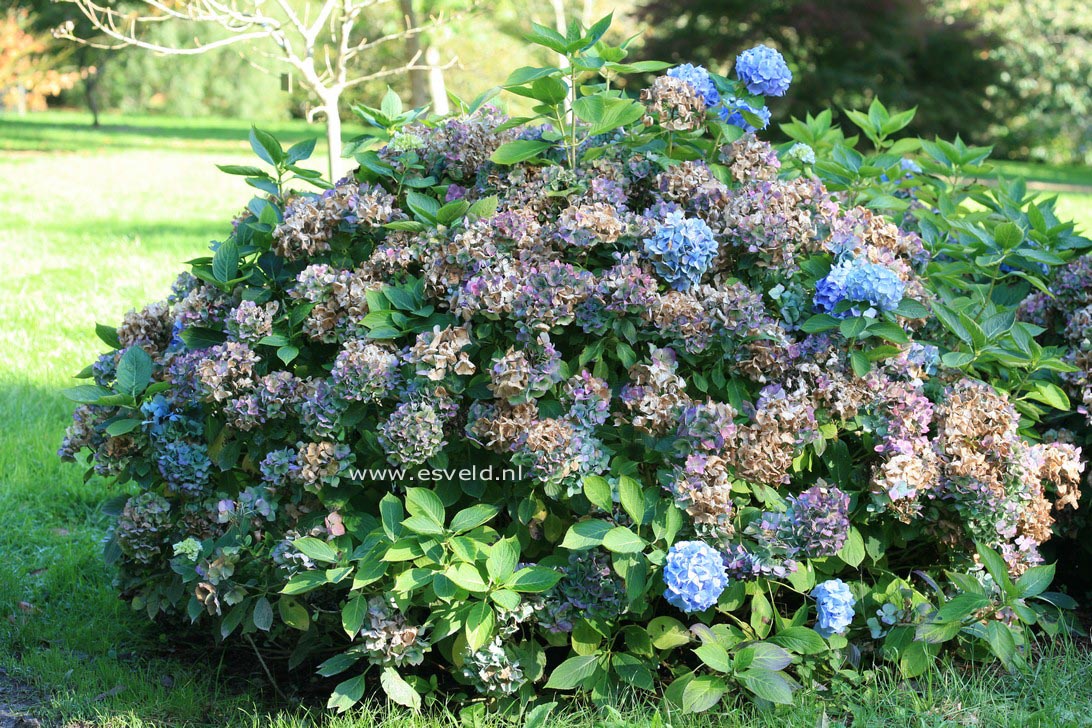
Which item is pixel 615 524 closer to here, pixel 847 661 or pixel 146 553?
pixel 847 661

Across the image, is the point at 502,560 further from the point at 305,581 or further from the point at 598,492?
the point at 305,581

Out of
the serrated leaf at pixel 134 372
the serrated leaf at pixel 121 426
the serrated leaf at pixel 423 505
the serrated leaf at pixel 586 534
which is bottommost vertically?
the serrated leaf at pixel 586 534

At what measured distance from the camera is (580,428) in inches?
90.2

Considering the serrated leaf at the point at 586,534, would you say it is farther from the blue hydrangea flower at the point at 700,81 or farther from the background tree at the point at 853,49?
the background tree at the point at 853,49

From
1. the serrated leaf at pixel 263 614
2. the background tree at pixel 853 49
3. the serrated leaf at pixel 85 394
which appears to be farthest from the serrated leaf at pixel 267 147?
the background tree at pixel 853 49

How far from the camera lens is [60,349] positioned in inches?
197

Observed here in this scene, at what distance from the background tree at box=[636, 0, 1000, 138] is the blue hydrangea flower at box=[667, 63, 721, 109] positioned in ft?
43.0

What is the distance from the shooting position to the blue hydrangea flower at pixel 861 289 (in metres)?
2.37

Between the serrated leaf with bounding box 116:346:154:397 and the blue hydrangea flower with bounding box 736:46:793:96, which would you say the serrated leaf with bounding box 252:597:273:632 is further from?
the blue hydrangea flower with bounding box 736:46:793:96

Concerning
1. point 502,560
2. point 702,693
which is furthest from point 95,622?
point 702,693

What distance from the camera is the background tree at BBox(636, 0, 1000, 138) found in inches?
616

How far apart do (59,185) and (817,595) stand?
1039 centimetres

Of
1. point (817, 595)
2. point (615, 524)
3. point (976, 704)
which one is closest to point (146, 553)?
point (615, 524)

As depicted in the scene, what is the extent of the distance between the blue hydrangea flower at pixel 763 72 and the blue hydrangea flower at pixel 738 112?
45 mm
